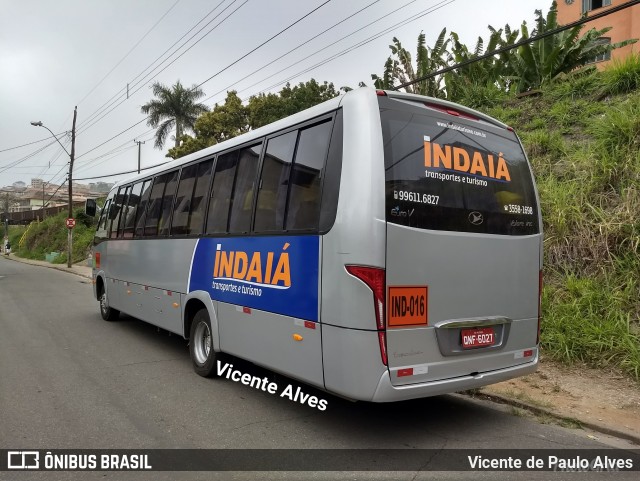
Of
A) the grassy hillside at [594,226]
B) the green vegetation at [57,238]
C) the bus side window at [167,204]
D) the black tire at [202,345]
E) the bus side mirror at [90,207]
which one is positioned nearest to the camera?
the black tire at [202,345]

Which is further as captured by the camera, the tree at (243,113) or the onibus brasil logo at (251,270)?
the tree at (243,113)

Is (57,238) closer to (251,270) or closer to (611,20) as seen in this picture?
(611,20)

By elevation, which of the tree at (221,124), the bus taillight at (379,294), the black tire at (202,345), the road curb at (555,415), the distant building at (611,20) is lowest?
the road curb at (555,415)

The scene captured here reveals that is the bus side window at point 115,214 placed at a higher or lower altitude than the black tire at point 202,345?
higher

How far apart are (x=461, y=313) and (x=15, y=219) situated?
82.4 meters

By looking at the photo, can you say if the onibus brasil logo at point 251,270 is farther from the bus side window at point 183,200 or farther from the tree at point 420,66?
the tree at point 420,66

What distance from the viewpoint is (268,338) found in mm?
4977

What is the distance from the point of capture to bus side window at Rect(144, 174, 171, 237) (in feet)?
26.6

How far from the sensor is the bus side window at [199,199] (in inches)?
261

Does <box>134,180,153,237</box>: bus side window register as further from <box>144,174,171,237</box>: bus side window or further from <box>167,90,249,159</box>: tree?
<box>167,90,249,159</box>: tree

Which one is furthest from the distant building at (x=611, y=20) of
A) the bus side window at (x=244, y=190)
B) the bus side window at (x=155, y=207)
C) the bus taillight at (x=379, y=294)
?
the bus taillight at (x=379, y=294)

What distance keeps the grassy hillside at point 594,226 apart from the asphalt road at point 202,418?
6.62ft

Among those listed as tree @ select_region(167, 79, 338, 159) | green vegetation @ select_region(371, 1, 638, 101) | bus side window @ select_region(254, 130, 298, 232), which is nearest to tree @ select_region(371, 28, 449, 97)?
green vegetation @ select_region(371, 1, 638, 101)

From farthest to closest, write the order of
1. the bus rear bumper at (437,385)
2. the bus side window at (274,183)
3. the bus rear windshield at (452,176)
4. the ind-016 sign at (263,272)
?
the bus side window at (274,183) → the ind-016 sign at (263,272) → the bus rear windshield at (452,176) → the bus rear bumper at (437,385)
